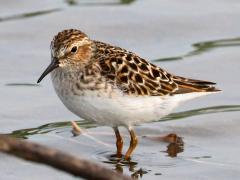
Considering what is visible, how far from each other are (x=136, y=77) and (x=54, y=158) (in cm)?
510

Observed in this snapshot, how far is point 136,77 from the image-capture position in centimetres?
812

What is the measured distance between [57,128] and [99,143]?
797mm

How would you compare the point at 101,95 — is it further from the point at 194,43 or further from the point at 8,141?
the point at 194,43

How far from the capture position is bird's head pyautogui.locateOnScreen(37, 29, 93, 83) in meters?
7.89

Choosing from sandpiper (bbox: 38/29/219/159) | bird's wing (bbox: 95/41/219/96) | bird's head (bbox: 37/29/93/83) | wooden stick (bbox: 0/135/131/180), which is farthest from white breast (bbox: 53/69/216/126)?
wooden stick (bbox: 0/135/131/180)

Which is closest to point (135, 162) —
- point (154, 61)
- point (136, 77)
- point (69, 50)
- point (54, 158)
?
point (136, 77)

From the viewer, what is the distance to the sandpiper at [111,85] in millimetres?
7582

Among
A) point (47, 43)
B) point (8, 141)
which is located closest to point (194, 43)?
point (47, 43)

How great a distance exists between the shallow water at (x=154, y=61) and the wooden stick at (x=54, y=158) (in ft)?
14.6

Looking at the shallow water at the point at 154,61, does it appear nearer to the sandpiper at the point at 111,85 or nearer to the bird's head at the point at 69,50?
the sandpiper at the point at 111,85

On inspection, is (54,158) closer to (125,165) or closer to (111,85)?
(111,85)

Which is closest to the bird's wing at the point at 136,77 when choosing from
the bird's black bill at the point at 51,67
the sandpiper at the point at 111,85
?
the sandpiper at the point at 111,85

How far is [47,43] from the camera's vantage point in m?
12.9

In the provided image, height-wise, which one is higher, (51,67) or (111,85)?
(51,67)
